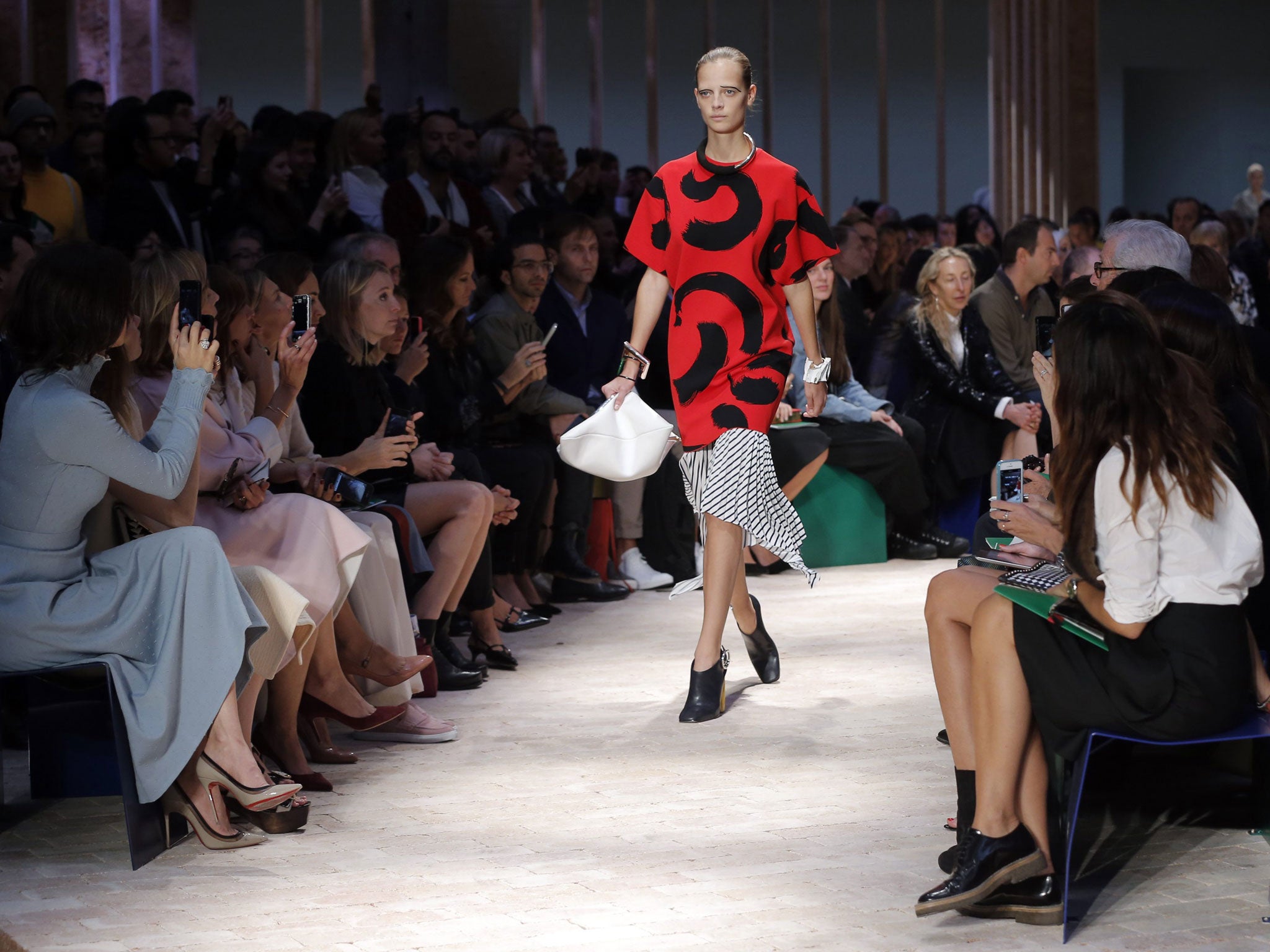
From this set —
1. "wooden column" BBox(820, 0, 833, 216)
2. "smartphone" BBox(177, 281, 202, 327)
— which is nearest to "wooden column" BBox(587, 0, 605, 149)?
"wooden column" BBox(820, 0, 833, 216)

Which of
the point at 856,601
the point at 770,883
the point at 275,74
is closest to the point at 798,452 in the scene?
the point at 856,601

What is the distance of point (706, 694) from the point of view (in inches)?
155

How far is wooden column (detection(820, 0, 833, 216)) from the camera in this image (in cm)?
1191

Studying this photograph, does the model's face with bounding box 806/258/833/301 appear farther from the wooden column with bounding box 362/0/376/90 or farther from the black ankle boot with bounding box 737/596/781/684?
the wooden column with bounding box 362/0/376/90

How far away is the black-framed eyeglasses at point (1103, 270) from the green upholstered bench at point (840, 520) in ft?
8.57

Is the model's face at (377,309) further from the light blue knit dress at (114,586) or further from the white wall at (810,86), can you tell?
the white wall at (810,86)

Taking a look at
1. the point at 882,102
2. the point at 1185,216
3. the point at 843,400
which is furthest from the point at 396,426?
the point at 882,102

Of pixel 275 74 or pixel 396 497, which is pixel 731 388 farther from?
pixel 275 74

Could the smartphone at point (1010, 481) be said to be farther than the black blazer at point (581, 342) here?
No

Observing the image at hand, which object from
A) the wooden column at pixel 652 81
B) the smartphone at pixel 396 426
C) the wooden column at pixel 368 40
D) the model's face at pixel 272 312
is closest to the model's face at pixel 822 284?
the smartphone at pixel 396 426

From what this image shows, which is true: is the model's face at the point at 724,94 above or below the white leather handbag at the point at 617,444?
above

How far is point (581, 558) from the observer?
18.6 feet

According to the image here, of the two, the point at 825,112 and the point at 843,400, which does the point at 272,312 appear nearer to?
the point at 843,400

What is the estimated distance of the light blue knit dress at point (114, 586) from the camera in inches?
117
